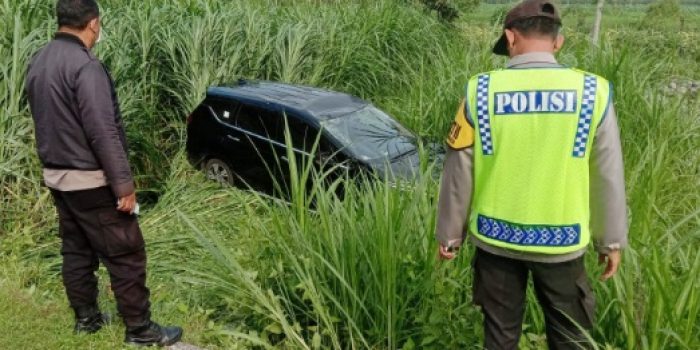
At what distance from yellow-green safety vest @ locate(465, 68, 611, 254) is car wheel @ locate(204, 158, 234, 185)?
5.07 meters

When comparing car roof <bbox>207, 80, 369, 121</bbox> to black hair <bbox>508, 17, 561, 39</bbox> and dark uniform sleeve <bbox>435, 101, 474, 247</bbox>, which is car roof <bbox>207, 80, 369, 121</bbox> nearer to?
dark uniform sleeve <bbox>435, 101, 474, 247</bbox>

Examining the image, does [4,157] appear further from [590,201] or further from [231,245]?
[590,201]

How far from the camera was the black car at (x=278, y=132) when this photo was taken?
617 centimetres

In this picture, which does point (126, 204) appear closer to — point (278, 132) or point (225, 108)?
point (278, 132)

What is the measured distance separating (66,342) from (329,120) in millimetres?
3638

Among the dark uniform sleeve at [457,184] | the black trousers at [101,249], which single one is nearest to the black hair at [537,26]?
the dark uniform sleeve at [457,184]

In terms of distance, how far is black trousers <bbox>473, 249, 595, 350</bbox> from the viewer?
2.46 m

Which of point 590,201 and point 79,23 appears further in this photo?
point 79,23

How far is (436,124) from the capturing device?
7.57 metres

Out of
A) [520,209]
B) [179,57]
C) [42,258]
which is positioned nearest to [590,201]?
[520,209]

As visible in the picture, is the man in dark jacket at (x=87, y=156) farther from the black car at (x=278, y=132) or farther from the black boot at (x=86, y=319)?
the black car at (x=278, y=132)

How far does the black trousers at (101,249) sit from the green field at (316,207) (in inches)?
10.9

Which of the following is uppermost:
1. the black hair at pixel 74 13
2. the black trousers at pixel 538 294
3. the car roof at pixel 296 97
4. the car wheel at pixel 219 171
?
the black hair at pixel 74 13

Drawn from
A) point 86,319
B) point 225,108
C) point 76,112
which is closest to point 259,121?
point 225,108
